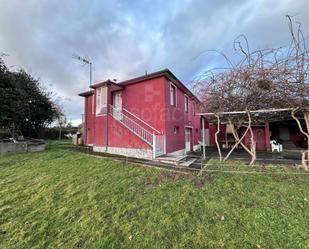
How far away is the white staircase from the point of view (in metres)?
9.77

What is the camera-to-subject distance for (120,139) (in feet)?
36.2

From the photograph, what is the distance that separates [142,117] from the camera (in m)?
11.6

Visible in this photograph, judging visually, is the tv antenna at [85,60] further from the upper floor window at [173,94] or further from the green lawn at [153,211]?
the green lawn at [153,211]

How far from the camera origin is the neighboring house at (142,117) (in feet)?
34.3

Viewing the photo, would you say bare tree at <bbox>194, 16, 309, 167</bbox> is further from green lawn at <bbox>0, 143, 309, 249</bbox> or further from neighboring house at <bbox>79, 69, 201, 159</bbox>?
green lawn at <bbox>0, 143, 309, 249</bbox>

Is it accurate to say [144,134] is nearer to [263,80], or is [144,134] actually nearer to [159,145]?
[159,145]

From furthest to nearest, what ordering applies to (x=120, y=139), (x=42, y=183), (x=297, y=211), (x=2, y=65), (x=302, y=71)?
(x=2, y=65) < (x=120, y=139) < (x=42, y=183) < (x=302, y=71) < (x=297, y=211)

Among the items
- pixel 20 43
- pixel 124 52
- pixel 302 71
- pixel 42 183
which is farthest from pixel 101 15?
pixel 302 71

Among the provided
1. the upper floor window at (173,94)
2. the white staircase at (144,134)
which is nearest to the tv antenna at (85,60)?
the white staircase at (144,134)

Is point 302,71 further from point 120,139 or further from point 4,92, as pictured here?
point 4,92

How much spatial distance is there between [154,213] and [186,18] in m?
9.12

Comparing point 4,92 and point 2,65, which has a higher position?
point 2,65

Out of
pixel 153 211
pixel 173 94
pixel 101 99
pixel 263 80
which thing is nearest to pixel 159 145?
pixel 173 94

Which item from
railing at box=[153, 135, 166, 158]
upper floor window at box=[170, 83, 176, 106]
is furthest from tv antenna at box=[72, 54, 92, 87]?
railing at box=[153, 135, 166, 158]
